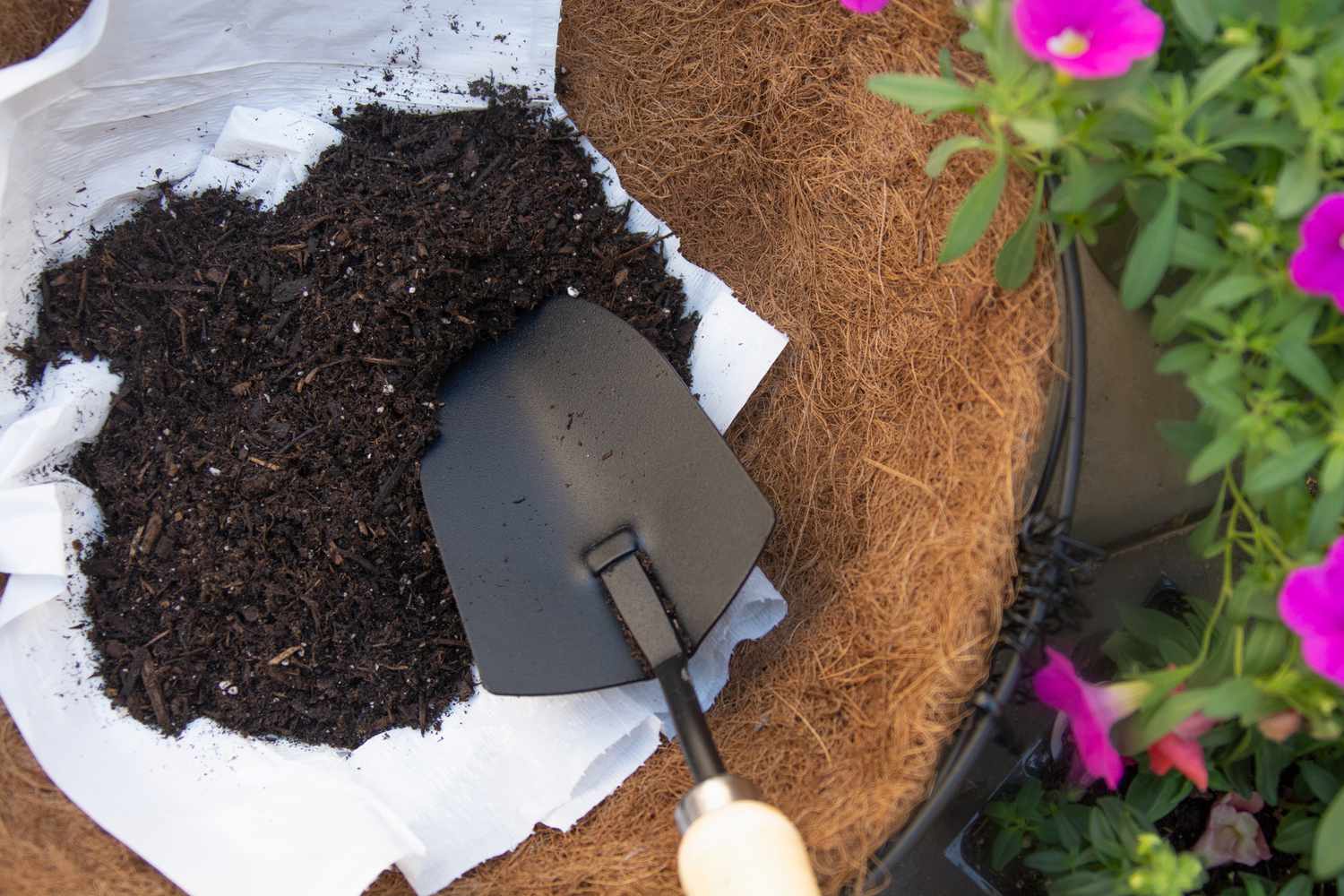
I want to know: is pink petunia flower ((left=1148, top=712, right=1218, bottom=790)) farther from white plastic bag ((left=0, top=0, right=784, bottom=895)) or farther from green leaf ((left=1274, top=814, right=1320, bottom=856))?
white plastic bag ((left=0, top=0, right=784, bottom=895))

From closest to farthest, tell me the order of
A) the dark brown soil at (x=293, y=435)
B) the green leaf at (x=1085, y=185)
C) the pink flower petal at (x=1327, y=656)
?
the pink flower petal at (x=1327, y=656) → the green leaf at (x=1085, y=185) → the dark brown soil at (x=293, y=435)

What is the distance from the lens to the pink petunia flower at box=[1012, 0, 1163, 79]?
625mm

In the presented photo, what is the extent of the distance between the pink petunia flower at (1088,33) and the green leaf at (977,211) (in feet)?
0.32

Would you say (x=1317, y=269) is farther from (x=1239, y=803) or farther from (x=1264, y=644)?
(x=1239, y=803)

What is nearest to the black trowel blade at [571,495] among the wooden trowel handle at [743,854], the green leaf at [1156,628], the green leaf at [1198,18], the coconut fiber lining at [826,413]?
the coconut fiber lining at [826,413]

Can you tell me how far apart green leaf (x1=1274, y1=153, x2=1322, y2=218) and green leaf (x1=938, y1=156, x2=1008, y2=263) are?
189 mm

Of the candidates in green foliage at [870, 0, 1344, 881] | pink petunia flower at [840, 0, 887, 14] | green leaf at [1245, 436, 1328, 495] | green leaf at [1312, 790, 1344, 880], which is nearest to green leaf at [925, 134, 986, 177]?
green foliage at [870, 0, 1344, 881]

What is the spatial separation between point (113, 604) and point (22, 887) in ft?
0.97

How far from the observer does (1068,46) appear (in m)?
0.63

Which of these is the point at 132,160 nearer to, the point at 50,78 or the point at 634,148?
the point at 50,78

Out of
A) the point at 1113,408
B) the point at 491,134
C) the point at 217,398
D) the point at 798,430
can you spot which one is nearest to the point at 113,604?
the point at 217,398

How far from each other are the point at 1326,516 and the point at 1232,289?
18 centimetres

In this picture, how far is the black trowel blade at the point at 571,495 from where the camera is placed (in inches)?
40.1

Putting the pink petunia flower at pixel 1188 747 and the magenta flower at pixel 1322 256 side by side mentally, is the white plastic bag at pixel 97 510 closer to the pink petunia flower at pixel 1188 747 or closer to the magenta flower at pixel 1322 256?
the pink petunia flower at pixel 1188 747
